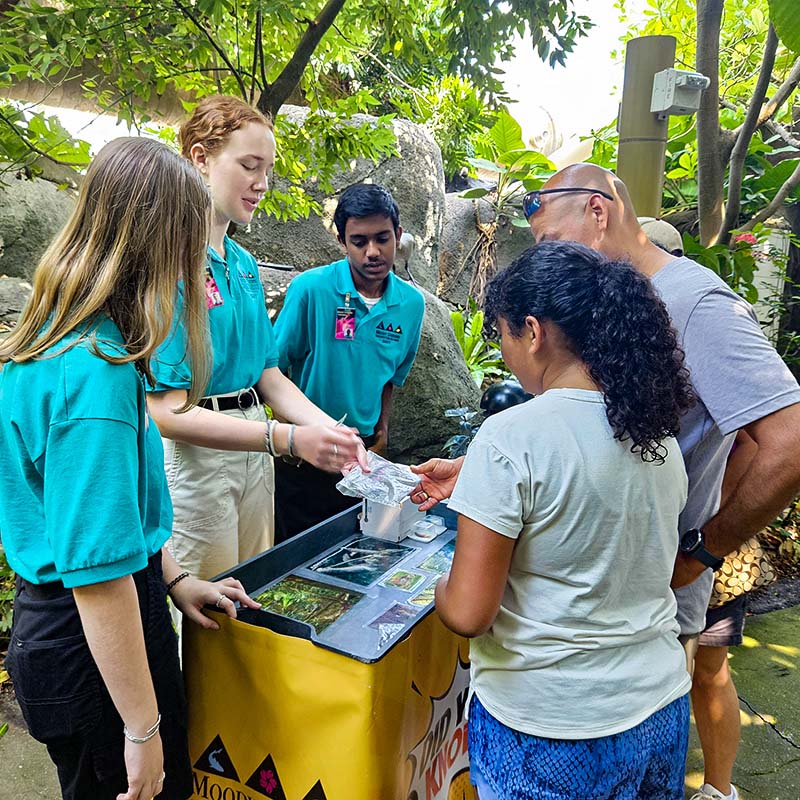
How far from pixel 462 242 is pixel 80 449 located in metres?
8.05

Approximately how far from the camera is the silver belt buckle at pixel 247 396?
2010 mm

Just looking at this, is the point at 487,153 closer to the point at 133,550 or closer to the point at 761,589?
the point at 761,589

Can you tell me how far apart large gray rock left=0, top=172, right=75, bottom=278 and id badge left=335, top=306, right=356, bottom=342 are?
8.78ft

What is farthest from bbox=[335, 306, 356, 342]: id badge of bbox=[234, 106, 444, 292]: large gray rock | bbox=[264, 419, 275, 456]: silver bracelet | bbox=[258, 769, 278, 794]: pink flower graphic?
bbox=[234, 106, 444, 292]: large gray rock

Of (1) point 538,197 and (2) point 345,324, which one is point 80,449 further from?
(2) point 345,324

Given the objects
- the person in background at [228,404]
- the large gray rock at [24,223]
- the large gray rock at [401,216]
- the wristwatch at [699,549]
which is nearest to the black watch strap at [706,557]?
the wristwatch at [699,549]

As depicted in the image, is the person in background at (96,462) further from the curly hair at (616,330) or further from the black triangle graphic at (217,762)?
the curly hair at (616,330)

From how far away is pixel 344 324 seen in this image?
2.69m

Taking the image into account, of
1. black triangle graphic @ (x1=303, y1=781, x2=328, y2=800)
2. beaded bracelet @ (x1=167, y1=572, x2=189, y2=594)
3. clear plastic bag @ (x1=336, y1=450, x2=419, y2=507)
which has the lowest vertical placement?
black triangle graphic @ (x1=303, y1=781, x2=328, y2=800)

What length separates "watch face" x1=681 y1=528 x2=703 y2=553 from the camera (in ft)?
5.14

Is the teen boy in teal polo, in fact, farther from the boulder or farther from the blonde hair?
the boulder

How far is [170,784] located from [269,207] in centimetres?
239

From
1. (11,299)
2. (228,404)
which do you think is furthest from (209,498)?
(11,299)

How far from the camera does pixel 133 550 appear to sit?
1037mm
